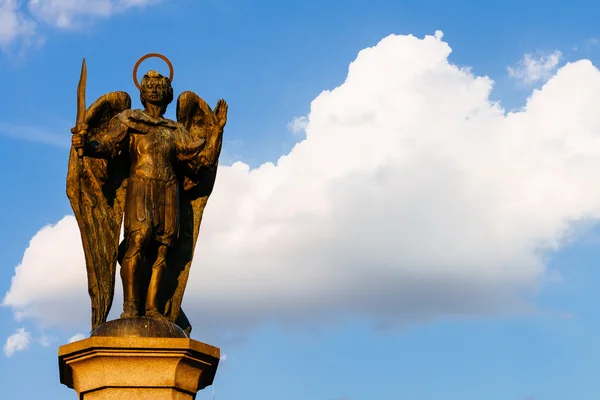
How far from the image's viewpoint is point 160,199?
14.7 metres

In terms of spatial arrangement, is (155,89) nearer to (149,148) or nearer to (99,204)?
(149,148)

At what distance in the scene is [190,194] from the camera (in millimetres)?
15734

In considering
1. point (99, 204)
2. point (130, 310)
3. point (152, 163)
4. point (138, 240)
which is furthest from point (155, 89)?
point (130, 310)

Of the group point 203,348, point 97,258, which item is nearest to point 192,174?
point 97,258

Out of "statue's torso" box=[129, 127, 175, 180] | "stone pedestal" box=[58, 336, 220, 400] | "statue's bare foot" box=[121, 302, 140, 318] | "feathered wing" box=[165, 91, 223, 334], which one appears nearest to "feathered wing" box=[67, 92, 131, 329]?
"statue's torso" box=[129, 127, 175, 180]

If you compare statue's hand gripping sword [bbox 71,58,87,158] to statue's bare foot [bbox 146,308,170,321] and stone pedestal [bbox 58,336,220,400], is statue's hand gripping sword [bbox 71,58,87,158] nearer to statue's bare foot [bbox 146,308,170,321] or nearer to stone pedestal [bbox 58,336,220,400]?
statue's bare foot [bbox 146,308,170,321]

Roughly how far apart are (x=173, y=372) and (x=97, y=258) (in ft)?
7.39

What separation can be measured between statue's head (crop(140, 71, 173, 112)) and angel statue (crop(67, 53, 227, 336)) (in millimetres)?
14

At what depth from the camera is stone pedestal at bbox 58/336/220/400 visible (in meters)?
13.5

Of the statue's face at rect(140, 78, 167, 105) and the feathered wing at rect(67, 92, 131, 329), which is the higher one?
the statue's face at rect(140, 78, 167, 105)

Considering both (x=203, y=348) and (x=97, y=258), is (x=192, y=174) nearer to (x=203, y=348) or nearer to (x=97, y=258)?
(x=97, y=258)

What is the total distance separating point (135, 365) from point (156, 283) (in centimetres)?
143

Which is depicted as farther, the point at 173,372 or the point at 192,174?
the point at 192,174

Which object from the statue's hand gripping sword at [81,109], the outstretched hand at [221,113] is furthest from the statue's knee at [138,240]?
the outstretched hand at [221,113]
